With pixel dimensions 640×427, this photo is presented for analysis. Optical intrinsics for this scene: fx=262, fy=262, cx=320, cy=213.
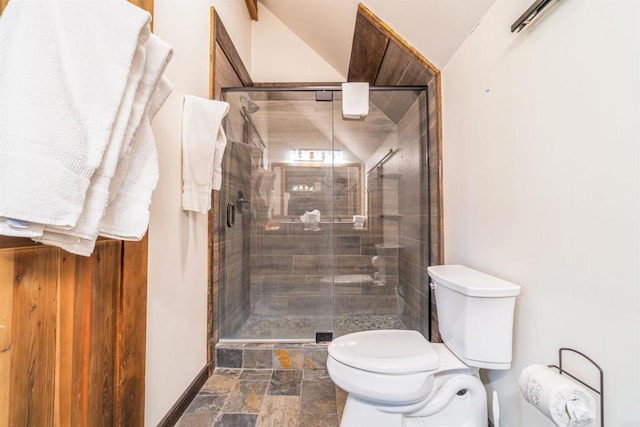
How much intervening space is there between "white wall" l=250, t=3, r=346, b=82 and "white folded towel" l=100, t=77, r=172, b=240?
232 cm

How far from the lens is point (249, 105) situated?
2.20m

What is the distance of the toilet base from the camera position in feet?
3.56

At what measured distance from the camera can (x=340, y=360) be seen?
108 cm

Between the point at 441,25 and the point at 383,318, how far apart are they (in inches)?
83.8

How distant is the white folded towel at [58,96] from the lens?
513mm

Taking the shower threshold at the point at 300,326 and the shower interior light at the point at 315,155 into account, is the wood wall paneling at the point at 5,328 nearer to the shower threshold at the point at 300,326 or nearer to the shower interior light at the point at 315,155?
the shower threshold at the point at 300,326

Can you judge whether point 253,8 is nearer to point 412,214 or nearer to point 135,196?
point 412,214

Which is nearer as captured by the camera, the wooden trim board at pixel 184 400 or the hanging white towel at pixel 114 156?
the hanging white towel at pixel 114 156

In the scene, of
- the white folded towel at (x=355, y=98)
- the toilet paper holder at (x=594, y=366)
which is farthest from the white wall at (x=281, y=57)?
the toilet paper holder at (x=594, y=366)

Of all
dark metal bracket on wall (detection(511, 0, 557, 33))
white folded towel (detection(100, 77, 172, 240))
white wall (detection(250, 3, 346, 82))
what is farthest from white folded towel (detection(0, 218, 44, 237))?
white wall (detection(250, 3, 346, 82))

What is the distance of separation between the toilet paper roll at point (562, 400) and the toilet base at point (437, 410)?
1.19ft

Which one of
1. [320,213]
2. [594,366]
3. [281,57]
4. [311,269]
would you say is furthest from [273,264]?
[281,57]

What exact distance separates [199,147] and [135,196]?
0.68m

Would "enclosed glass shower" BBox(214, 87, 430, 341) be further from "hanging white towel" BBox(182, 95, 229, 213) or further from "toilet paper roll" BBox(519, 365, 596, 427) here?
"toilet paper roll" BBox(519, 365, 596, 427)
